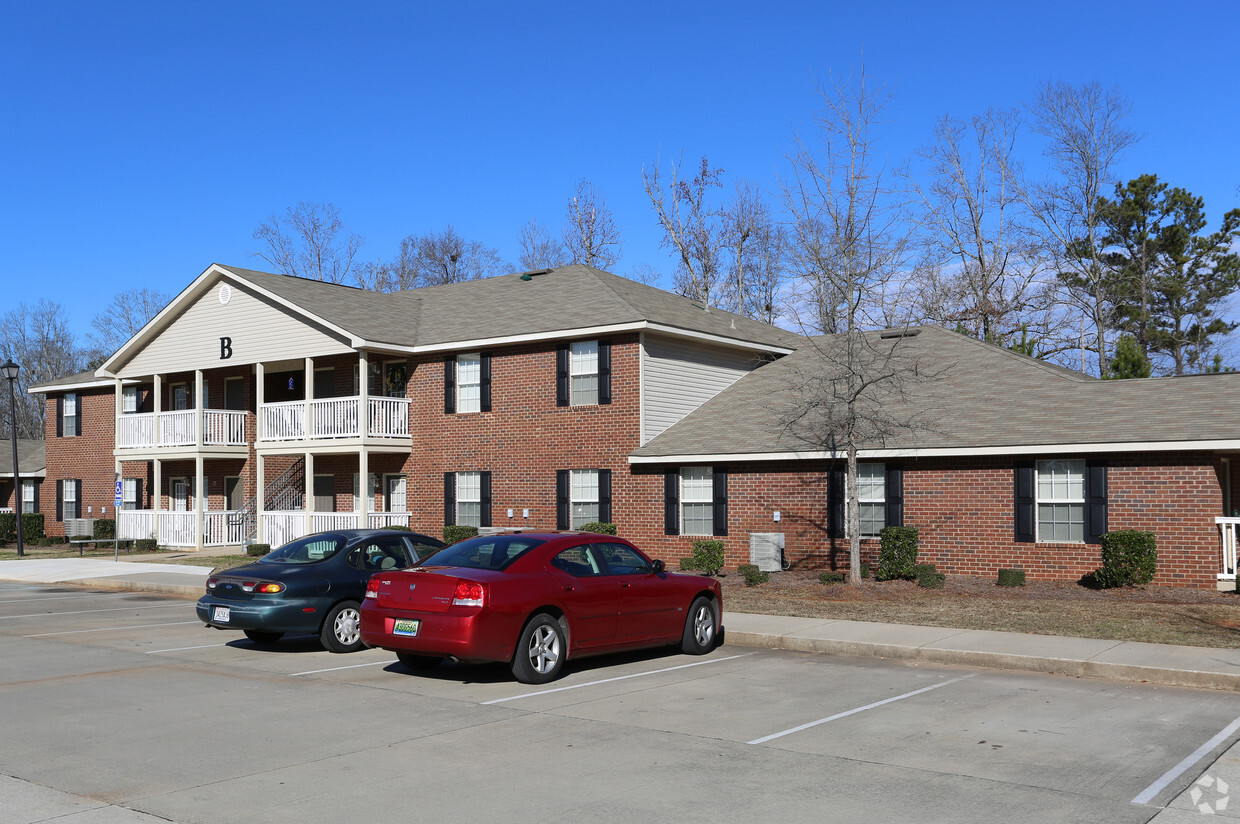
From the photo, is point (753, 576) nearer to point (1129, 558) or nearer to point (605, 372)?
point (1129, 558)

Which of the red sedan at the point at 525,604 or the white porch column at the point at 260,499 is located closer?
the red sedan at the point at 525,604

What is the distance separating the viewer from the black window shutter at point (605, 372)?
84.6ft

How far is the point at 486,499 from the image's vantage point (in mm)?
27812

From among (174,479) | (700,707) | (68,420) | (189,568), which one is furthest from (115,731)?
(68,420)

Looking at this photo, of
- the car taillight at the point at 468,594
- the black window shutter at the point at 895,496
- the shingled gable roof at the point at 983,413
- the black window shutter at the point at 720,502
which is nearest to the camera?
the car taillight at the point at 468,594

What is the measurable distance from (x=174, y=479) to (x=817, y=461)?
79.5 ft

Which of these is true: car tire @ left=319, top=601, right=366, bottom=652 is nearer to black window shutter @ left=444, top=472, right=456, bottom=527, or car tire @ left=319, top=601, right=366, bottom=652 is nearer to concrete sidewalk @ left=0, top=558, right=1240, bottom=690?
concrete sidewalk @ left=0, top=558, right=1240, bottom=690

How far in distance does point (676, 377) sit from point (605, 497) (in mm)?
3532

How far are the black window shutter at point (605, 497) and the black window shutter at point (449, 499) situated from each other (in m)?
4.76

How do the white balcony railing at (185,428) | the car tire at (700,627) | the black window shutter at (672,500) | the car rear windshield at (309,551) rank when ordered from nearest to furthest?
the car tire at (700,627) → the car rear windshield at (309,551) → the black window shutter at (672,500) → the white balcony railing at (185,428)

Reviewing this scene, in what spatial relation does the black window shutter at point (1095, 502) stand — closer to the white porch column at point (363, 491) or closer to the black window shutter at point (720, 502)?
the black window shutter at point (720, 502)

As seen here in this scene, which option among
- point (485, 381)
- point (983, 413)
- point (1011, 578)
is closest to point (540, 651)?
point (1011, 578)

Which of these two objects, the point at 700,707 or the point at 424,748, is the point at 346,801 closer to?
the point at 424,748

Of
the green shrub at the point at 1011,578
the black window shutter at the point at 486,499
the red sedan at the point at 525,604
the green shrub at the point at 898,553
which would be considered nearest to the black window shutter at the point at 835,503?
Result: the green shrub at the point at 898,553
